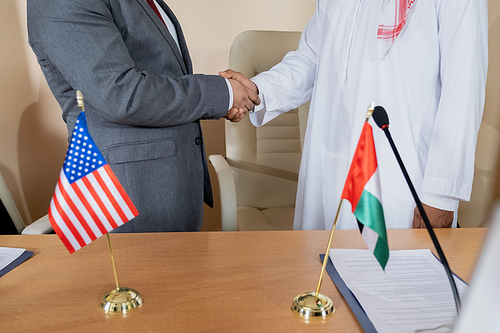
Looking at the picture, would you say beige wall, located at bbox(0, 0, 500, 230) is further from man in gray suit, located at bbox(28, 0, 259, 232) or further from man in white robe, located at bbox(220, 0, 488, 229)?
man in gray suit, located at bbox(28, 0, 259, 232)

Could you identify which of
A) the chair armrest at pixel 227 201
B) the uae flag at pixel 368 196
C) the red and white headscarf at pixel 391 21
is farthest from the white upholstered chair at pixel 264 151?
the uae flag at pixel 368 196

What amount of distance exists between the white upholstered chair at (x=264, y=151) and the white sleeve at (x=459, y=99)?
0.77 metres

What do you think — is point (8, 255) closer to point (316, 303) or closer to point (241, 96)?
point (316, 303)

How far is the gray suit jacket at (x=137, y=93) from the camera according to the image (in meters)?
1.05

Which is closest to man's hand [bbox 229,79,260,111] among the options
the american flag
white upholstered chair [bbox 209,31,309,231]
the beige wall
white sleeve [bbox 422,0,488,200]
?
white upholstered chair [bbox 209,31,309,231]

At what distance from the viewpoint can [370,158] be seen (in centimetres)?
58

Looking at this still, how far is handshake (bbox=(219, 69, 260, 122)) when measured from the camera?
138 cm

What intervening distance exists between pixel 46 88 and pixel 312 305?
207 centimetres

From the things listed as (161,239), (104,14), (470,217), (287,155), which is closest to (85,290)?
(161,239)

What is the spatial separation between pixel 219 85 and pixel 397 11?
2.08ft

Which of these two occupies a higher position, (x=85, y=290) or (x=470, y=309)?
(x=470, y=309)

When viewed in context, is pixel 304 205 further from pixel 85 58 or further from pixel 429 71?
pixel 85 58

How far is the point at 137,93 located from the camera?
3.69ft

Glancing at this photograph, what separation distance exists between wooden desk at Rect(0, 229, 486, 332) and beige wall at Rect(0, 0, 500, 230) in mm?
1285
